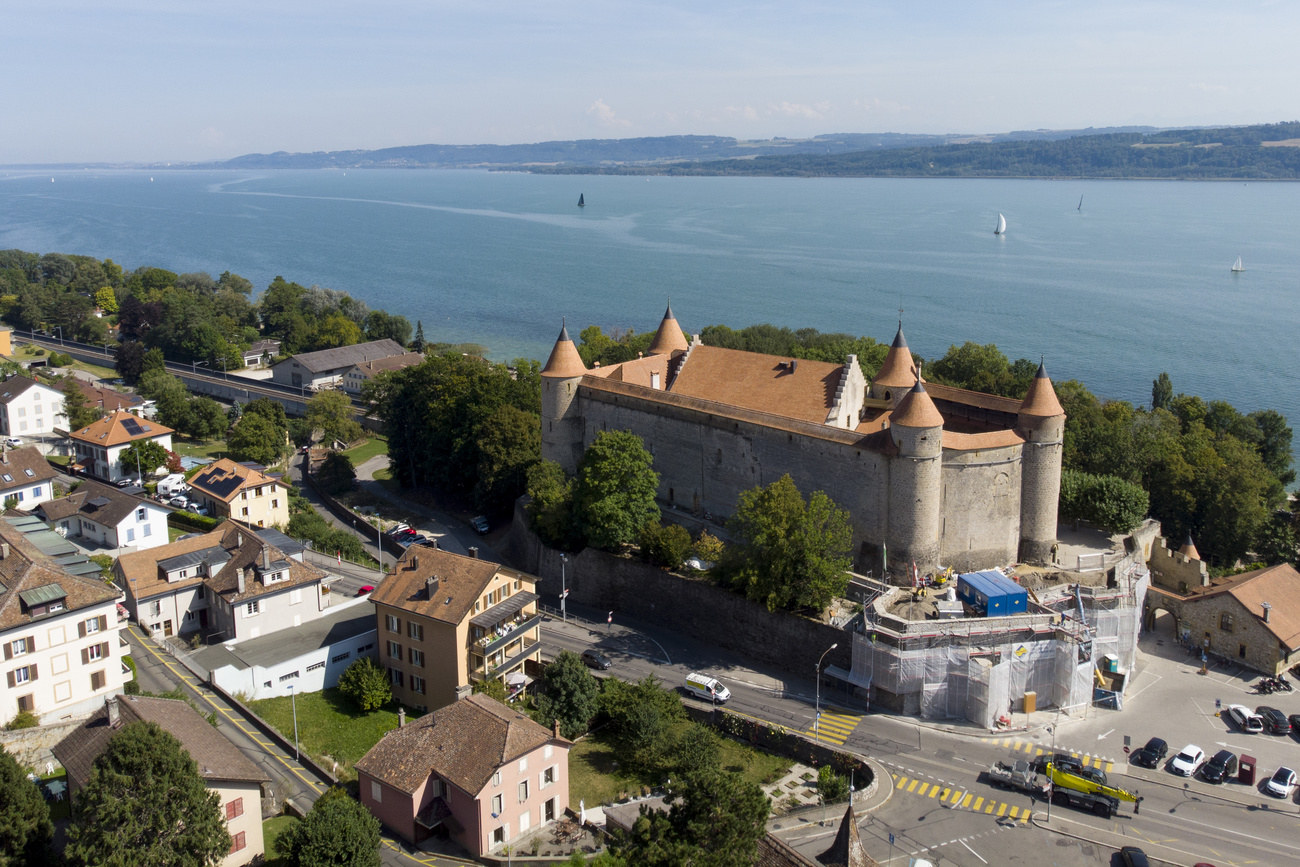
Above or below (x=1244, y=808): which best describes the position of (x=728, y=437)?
above

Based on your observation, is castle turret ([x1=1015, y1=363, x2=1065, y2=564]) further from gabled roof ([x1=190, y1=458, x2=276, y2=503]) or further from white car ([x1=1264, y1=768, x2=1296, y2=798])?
gabled roof ([x1=190, y1=458, x2=276, y2=503])

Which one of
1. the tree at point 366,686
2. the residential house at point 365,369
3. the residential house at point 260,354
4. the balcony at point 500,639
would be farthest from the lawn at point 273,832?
the residential house at point 260,354

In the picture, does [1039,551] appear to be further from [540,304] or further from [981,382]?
[540,304]

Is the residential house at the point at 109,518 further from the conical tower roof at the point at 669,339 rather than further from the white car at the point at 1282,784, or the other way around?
the white car at the point at 1282,784

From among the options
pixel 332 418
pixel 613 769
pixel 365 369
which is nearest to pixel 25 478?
pixel 332 418

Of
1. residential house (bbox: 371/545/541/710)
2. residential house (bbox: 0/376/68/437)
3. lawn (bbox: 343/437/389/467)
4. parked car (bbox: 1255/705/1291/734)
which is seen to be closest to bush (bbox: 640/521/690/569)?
residential house (bbox: 371/545/541/710)

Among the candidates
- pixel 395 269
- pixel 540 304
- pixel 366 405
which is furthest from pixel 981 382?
pixel 395 269

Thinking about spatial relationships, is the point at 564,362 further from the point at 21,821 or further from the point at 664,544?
the point at 21,821
